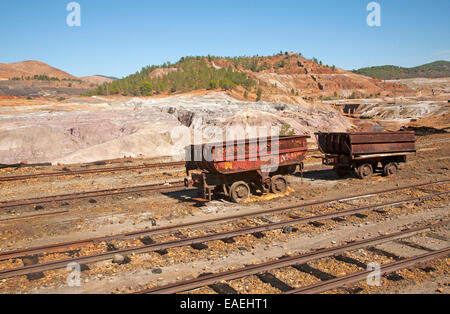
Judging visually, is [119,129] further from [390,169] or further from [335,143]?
[390,169]

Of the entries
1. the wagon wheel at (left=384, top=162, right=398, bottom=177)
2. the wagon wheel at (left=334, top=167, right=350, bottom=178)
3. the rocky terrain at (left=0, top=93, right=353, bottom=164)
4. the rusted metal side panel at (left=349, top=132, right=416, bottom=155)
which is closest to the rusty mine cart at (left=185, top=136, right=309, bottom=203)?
the rusted metal side panel at (left=349, top=132, right=416, bottom=155)

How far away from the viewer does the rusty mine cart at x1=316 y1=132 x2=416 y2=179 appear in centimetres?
1628

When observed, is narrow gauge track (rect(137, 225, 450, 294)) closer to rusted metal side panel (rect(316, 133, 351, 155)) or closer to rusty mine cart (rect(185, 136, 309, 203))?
rusty mine cart (rect(185, 136, 309, 203))

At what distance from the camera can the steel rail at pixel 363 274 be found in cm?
634

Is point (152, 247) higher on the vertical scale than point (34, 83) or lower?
lower

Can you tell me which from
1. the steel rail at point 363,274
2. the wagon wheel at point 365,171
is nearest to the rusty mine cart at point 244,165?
the wagon wheel at point 365,171

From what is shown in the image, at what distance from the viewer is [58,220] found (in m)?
11.7

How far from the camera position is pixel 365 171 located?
17016 mm

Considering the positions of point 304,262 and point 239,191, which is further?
point 239,191

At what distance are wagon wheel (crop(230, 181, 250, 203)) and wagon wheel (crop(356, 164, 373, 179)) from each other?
6567 mm

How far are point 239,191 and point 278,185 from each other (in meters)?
1.88

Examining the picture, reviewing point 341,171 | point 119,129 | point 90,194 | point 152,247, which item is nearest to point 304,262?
point 152,247

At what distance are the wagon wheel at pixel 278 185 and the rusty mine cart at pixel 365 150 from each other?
3.76m

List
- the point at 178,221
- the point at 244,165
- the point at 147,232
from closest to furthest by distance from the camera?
the point at 147,232 < the point at 178,221 < the point at 244,165
